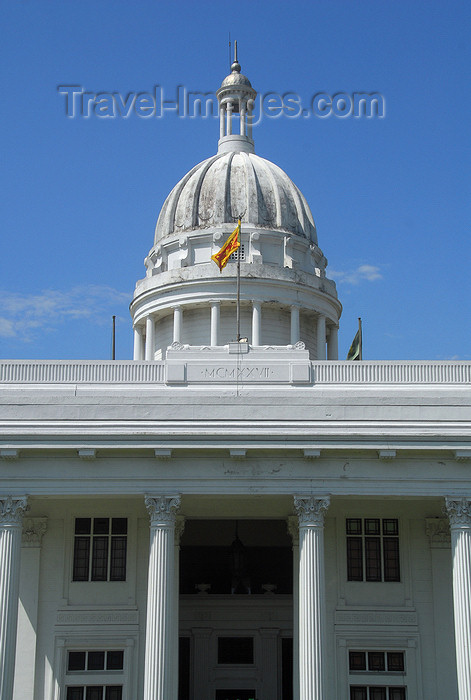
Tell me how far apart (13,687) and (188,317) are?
78.1 feet

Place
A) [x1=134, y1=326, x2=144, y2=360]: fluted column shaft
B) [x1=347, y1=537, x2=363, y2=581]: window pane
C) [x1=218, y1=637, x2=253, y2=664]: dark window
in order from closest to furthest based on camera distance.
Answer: [x1=347, y1=537, x2=363, y2=581]: window pane < [x1=218, y1=637, x2=253, y2=664]: dark window < [x1=134, y1=326, x2=144, y2=360]: fluted column shaft

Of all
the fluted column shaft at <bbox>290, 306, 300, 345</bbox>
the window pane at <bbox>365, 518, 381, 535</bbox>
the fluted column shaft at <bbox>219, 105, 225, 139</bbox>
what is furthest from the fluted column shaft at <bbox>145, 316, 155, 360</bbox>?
the window pane at <bbox>365, 518, 381, 535</bbox>

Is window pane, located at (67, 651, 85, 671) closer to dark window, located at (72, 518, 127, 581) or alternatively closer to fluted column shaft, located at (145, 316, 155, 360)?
dark window, located at (72, 518, 127, 581)

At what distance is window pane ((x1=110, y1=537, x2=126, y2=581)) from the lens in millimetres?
32938

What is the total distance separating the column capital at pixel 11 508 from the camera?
97.9ft

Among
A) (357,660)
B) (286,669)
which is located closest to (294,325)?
(286,669)

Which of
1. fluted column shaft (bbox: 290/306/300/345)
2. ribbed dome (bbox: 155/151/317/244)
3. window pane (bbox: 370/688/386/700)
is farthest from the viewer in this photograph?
ribbed dome (bbox: 155/151/317/244)

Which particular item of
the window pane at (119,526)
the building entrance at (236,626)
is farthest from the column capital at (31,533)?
the building entrance at (236,626)

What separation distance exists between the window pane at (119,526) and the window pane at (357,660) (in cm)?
850

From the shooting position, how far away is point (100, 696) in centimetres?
3195

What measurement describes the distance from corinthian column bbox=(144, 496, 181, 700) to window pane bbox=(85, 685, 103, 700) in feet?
10.7

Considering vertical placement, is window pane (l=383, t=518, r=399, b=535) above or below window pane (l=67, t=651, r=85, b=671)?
above

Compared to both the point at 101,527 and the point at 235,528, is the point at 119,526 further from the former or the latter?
the point at 235,528

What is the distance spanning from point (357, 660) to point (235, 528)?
7.64 m
